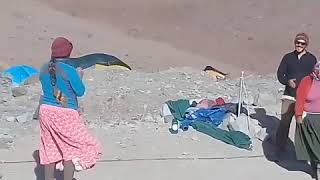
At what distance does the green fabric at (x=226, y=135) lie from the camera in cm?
927

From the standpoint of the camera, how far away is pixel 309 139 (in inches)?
314

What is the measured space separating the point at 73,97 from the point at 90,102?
3826mm

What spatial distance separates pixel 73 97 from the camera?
22.0ft

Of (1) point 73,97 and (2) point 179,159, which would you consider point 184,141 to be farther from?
(1) point 73,97

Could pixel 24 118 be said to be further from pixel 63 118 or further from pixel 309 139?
A: pixel 309 139

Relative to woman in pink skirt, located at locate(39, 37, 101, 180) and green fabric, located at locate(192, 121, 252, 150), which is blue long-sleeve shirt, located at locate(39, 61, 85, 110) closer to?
woman in pink skirt, located at locate(39, 37, 101, 180)

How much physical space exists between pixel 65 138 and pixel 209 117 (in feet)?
11.1

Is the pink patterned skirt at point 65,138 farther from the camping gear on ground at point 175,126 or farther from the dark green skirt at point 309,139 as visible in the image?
the camping gear on ground at point 175,126

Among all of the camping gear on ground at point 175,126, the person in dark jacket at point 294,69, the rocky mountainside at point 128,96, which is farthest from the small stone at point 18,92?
the person in dark jacket at point 294,69

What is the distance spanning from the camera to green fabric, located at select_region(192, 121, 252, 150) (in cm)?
927

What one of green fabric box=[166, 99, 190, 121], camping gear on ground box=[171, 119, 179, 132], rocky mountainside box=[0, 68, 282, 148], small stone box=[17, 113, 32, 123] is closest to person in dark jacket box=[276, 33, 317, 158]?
camping gear on ground box=[171, 119, 179, 132]

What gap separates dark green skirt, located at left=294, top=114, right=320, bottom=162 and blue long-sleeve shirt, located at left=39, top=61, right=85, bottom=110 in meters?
2.41

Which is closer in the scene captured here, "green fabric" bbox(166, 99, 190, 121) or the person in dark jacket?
the person in dark jacket

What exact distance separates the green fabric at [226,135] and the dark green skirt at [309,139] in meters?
1.25
